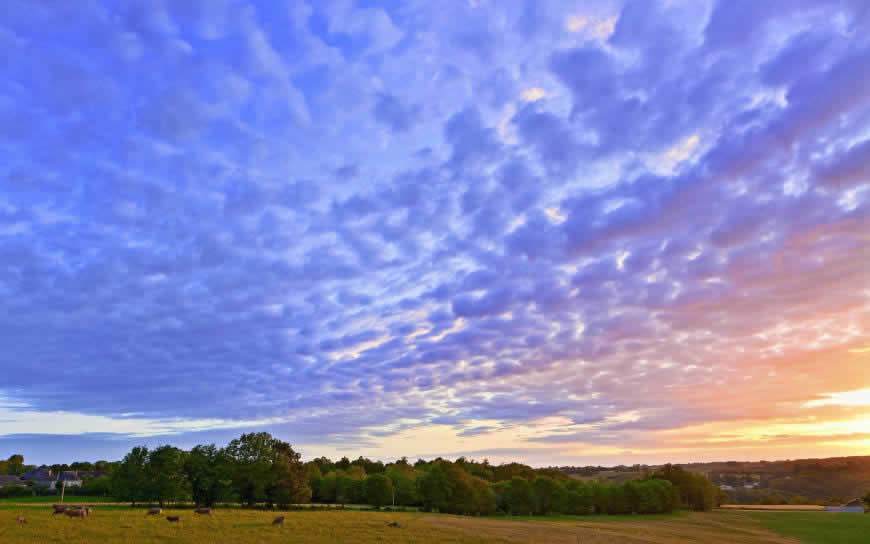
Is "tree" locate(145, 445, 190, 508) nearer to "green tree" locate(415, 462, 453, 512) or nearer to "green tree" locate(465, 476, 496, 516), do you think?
"green tree" locate(415, 462, 453, 512)

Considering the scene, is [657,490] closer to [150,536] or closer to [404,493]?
[404,493]

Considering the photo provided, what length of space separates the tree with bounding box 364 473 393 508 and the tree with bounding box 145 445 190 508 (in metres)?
53.9

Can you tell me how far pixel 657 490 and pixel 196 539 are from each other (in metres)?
144

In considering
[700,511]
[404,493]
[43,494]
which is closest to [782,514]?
[700,511]

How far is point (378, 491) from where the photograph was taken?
15850 centimetres

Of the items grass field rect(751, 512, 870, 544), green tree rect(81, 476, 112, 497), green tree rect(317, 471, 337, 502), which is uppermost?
green tree rect(81, 476, 112, 497)

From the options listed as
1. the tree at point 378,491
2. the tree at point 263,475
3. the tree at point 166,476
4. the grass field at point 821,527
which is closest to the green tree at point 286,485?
the tree at point 263,475

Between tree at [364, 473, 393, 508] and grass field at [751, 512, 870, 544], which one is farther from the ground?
tree at [364, 473, 393, 508]

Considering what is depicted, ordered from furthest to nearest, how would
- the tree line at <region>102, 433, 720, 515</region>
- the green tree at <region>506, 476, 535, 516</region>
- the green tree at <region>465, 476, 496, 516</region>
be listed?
the green tree at <region>506, 476, 535, 516</region> < the green tree at <region>465, 476, 496, 516</region> < the tree line at <region>102, 433, 720, 515</region>

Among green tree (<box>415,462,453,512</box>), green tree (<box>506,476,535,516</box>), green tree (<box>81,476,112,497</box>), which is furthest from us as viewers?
green tree (<box>506,476,535,516</box>)

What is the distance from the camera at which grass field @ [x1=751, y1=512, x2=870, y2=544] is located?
8969 cm

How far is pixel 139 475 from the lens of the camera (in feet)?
400

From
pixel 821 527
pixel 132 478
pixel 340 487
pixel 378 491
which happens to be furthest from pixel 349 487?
pixel 821 527

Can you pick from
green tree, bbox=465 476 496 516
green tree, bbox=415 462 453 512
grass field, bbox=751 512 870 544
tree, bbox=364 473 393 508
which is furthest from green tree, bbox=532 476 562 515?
grass field, bbox=751 512 870 544
